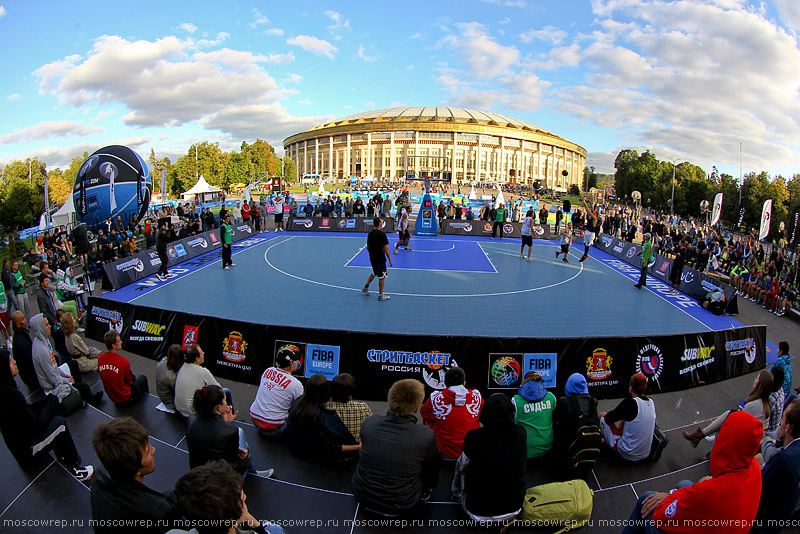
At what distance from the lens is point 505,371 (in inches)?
308

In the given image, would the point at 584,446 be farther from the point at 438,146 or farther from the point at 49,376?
the point at 438,146

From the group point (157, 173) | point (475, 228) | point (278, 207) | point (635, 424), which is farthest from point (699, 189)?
point (157, 173)

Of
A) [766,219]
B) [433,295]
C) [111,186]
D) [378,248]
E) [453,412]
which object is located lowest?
[433,295]

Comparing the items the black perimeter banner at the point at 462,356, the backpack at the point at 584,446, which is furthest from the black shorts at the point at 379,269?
the backpack at the point at 584,446

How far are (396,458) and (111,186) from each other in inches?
1090

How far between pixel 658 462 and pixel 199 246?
71.5ft

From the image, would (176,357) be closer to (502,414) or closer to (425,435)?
(425,435)

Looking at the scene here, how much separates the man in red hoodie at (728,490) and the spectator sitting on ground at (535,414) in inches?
75.8

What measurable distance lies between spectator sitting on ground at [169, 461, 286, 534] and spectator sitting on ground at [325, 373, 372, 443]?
8.19 feet

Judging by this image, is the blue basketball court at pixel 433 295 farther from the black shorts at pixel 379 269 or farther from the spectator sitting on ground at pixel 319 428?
the spectator sitting on ground at pixel 319 428

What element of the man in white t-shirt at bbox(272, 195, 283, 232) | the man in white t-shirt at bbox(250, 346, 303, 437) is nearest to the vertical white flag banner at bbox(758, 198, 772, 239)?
the man in white t-shirt at bbox(250, 346, 303, 437)

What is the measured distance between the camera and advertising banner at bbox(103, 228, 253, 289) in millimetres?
15719

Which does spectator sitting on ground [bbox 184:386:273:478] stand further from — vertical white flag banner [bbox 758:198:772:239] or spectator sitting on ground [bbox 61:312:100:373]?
vertical white flag banner [bbox 758:198:772:239]

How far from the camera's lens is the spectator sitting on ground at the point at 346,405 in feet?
17.3
